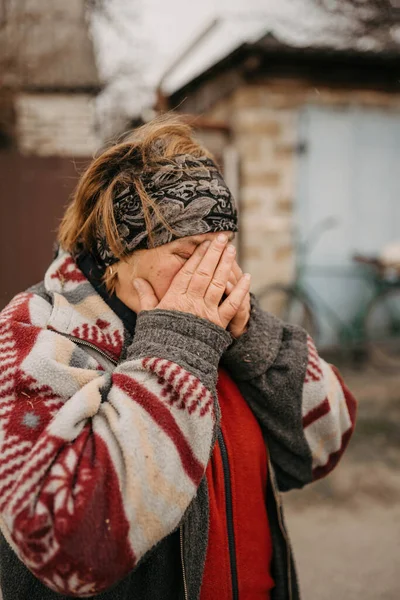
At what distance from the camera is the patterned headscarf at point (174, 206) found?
119 centimetres

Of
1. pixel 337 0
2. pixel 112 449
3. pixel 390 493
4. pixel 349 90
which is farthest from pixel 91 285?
pixel 337 0

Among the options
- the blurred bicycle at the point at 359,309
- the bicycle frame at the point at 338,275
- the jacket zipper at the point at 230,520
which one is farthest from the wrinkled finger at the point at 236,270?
the bicycle frame at the point at 338,275

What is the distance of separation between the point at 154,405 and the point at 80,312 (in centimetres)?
33

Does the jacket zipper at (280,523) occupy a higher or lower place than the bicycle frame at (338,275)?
higher

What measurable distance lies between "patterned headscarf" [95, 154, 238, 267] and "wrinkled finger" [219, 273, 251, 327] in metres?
0.15

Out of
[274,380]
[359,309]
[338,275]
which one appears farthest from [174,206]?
[359,309]

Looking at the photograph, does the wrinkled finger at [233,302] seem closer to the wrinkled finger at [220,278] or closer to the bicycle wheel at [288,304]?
the wrinkled finger at [220,278]

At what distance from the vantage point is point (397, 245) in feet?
21.2

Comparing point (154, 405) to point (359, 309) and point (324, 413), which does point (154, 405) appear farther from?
point (359, 309)

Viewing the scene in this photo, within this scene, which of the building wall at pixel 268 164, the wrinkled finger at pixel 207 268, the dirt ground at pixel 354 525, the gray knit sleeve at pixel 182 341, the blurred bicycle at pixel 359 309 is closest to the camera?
the gray knit sleeve at pixel 182 341

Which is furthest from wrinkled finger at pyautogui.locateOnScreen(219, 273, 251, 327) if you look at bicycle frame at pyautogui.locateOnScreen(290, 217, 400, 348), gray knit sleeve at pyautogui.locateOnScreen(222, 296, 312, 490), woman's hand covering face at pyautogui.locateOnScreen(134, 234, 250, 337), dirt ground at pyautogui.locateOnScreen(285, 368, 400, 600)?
bicycle frame at pyautogui.locateOnScreen(290, 217, 400, 348)

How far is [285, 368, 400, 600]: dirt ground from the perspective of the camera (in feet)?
9.19

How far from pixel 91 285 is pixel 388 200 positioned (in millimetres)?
6336

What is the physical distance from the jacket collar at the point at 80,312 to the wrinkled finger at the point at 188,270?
17cm
